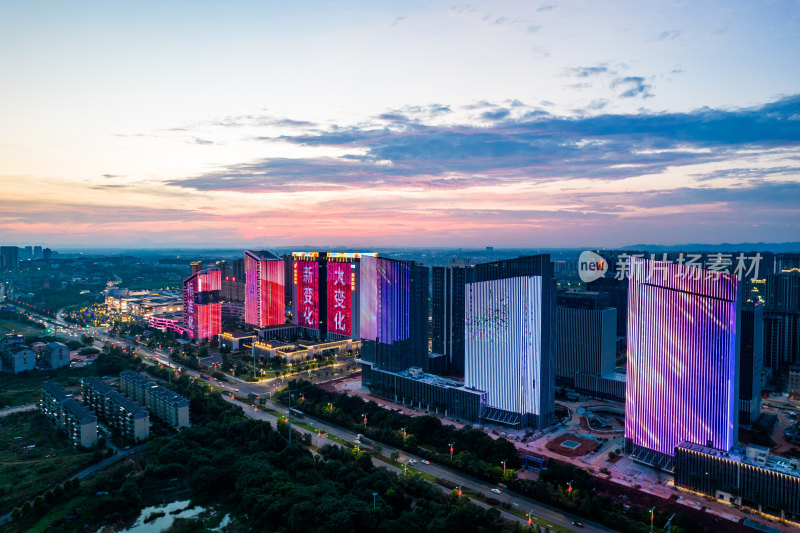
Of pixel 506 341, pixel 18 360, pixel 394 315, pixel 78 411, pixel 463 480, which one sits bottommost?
pixel 463 480

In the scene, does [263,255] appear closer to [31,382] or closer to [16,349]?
[16,349]

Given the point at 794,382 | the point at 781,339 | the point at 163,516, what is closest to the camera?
the point at 163,516

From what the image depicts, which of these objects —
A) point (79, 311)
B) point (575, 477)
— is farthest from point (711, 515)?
point (79, 311)

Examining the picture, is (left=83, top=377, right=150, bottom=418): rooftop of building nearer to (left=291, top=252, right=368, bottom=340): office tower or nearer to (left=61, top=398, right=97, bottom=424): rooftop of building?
(left=61, top=398, right=97, bottom=424): rooftop of building

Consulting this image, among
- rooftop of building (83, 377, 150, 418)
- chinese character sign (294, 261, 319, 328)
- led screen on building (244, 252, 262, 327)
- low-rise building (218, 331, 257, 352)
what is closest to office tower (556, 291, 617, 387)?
chinese character sign (294, 261, 319, 328)

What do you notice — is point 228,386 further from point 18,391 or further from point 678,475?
point 678,475

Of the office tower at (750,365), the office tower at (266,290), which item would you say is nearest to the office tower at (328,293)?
the office tower at (266,290)

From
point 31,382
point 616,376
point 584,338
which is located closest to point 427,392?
point 584,338
